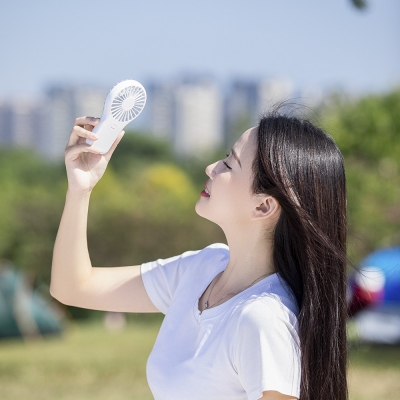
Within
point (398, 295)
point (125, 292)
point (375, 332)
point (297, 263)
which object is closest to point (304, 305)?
point (297, 263)

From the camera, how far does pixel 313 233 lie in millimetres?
1373

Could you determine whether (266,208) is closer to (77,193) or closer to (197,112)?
(77,193)

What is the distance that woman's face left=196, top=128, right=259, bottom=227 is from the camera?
1463 millimetres

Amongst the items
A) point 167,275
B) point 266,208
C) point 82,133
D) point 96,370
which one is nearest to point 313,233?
point 266,208

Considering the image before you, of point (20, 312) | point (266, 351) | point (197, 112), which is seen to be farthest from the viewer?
point (197, 112)

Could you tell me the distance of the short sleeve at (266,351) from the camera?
1.24m

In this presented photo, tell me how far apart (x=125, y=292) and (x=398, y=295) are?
→ 4782 millimetres

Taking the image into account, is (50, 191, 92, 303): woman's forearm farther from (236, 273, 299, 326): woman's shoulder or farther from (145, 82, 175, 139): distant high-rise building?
(145, 82, 175, 139): distant high-rise building

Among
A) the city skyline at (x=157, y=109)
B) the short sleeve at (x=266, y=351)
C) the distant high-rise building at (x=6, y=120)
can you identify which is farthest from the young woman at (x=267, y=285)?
the distant high-rise building at (x=6, y=120)

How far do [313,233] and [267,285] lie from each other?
0.48 ft

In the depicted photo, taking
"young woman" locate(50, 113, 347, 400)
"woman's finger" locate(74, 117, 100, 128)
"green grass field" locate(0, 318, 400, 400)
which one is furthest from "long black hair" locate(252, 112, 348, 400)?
"green grass field" locate(0, 318, 400, 400)

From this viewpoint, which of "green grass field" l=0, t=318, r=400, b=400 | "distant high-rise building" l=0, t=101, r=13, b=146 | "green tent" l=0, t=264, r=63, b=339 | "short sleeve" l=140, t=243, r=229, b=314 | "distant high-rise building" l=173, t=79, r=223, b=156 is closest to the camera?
"short sleeve" l=140, t=243, r=229, b=314

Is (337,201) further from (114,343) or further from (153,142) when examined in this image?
(153,142)

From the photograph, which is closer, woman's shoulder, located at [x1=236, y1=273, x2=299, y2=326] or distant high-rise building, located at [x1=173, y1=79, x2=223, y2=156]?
woman's shoulder, located at [x1=236, y1=273, x2=299, y2=326]
